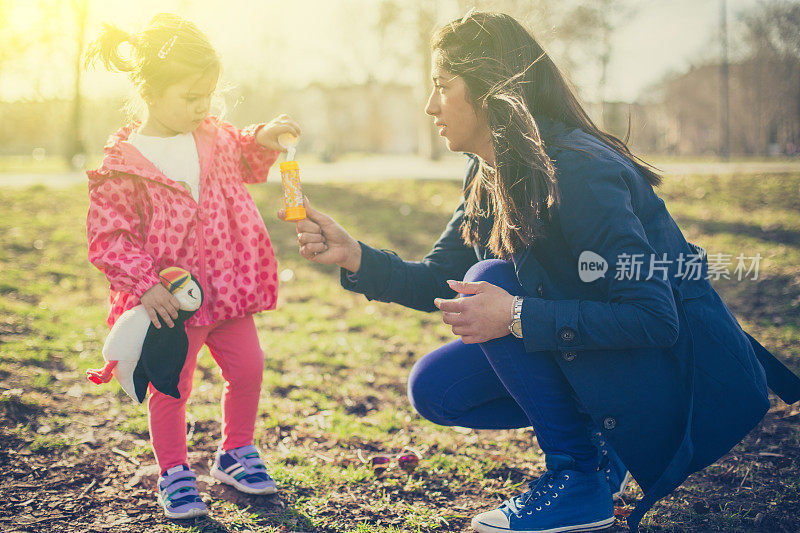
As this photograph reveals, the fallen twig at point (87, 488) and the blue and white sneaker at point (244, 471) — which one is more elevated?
the blue and white sneaker at point (244, 471)

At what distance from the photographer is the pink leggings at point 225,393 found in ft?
7.26

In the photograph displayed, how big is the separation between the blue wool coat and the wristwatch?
23 millimetres

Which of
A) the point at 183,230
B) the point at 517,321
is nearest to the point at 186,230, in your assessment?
the point at 183,230

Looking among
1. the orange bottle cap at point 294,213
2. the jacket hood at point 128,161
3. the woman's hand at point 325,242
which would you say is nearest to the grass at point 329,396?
the woman's hand at point 325,242

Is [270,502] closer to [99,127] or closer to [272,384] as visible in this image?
[272,384]

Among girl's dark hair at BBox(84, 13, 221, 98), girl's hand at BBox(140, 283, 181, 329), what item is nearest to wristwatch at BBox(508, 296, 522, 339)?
girl's hand at BBox(140, 283, 181, 329)

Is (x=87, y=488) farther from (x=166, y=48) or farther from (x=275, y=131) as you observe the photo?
(x=166, y=48)

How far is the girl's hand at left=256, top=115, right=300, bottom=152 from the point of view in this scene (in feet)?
7.64

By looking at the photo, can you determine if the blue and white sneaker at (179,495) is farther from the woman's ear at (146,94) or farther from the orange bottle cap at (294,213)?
the woman's ear at (146,94)

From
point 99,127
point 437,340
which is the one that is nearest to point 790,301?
point 437,340

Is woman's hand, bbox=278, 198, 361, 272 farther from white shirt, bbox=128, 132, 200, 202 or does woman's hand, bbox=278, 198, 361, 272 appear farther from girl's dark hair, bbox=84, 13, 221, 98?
girl's dark hair, bbox=84, 13, 221, 98

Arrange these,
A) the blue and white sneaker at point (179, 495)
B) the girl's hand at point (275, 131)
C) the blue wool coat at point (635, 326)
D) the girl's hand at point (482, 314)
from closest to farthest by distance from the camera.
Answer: the blue wool coat at point (635, 326) < the girl's hand at point (482, 314) < the blue and white sneaker at point (179, 495) < the girl's hand at point (275, 131)

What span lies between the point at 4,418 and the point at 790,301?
4.82 metres

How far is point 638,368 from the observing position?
6.10 ft
